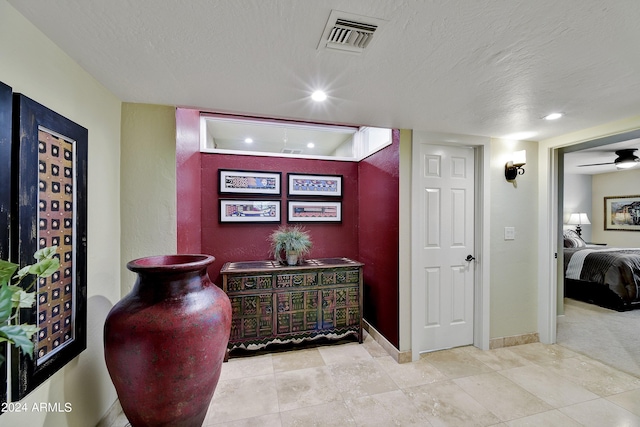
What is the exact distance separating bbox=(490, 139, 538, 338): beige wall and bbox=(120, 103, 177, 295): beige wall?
292cm

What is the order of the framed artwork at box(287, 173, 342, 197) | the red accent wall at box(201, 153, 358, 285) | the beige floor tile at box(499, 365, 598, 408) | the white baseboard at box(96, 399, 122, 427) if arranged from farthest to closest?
the framed artwork at box(287, 173, 342, 197) < the red accent wall at box(201, 153, 358, 285) < the beige floor tile at box(499, 365, 598, 408) < the white baseboard at box(96, 399, 122, 427)

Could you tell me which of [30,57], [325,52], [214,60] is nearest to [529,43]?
[325,52]

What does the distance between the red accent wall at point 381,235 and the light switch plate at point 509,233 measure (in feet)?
4.03

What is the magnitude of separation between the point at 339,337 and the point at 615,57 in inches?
113

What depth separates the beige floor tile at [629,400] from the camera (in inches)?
72.2

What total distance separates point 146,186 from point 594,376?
3764 millimetres

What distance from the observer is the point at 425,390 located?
2.06m

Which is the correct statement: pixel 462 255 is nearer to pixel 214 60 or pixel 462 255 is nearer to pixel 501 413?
pixel 501 413

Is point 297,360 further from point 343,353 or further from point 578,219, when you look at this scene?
point 578,219

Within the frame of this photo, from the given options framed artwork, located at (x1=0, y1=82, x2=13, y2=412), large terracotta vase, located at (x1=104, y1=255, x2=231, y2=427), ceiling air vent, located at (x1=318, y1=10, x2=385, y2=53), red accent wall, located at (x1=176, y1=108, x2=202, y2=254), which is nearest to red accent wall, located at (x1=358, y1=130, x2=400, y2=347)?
ceiling air vent, located at (x1=318, y1=10, x2=385, y2=53)

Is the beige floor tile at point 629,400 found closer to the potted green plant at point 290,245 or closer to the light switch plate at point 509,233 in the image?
the light switch plate at point 509,233

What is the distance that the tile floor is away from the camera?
5.77 ft

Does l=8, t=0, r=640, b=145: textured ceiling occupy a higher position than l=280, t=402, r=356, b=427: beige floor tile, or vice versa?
l=8, t=0, r=640, b=145: textured ceiling

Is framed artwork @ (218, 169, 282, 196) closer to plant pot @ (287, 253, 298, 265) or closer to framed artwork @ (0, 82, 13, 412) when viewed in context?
plant pot @ (287, 253, 298, 265)
